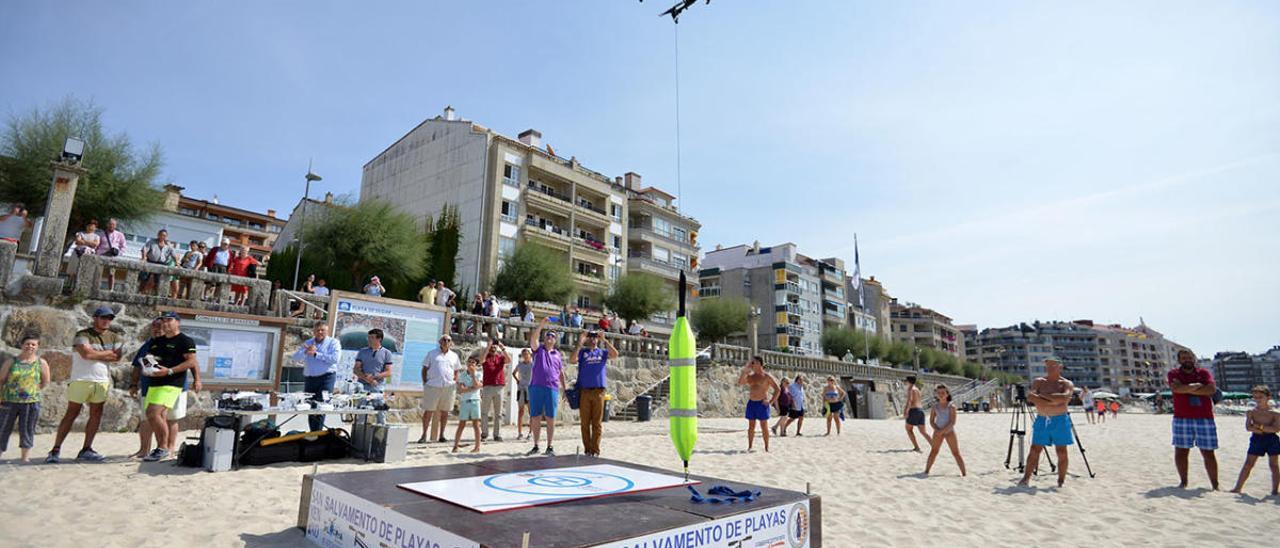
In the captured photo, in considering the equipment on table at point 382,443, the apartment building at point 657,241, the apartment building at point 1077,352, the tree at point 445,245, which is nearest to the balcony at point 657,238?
the apartment building at point 657,241

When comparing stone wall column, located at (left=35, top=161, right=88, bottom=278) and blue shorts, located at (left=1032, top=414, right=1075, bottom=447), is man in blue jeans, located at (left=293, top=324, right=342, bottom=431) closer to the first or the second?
stone wall column, located at (left=35, top=161, right=88, bottom=278)

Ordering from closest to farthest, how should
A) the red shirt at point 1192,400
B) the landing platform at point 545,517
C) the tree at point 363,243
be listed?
the landing platform at point 545,517 < the red shirt at point 1192,400 < the tree at point 363,243

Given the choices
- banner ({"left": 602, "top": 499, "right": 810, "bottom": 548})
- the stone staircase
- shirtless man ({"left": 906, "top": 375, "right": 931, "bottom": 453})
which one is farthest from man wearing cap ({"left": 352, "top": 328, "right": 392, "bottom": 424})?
the stone staircase

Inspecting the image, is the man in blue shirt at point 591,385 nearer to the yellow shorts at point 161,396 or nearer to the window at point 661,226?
the yellow shorts at point 161,396

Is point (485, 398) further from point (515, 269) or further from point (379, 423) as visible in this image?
point (515, 269)

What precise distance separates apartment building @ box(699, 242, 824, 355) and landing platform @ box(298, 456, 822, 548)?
189 feet

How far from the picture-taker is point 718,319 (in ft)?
155

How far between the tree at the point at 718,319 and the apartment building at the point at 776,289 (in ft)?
44.6

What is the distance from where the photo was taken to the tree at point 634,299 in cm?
3862

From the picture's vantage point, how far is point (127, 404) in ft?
35.5

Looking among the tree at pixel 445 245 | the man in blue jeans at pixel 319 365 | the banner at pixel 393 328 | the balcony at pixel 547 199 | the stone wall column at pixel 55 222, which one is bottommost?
the man in blue jeans at pixel 319 365

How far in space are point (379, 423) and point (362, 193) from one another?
4085 cm

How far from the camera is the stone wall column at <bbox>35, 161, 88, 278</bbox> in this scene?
33.4 feet

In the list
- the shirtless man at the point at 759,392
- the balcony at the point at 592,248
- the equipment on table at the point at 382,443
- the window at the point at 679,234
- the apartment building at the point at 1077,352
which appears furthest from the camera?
the apartment building at the point at 1077,352
